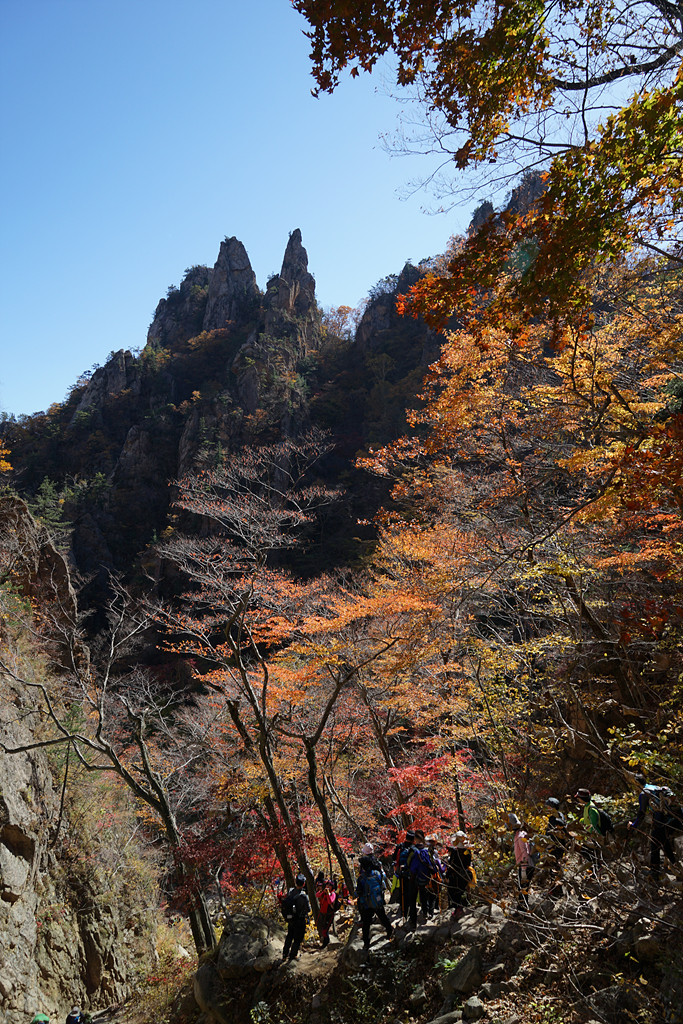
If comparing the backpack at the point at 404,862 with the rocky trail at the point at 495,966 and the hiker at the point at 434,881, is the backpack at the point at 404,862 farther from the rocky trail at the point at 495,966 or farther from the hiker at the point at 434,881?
the rocky trail at the point at 495,966

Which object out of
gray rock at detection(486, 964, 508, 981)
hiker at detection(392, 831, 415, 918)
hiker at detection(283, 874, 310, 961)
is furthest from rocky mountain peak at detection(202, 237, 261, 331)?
gray rock at detection(486, 964, 508, 981)

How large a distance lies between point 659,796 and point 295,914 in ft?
17.1

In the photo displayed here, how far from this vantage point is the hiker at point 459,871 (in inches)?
251

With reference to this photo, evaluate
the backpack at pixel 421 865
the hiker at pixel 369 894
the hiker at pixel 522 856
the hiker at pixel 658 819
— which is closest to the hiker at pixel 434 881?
the backpack at pixel 421 865

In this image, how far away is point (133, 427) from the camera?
1603 inches

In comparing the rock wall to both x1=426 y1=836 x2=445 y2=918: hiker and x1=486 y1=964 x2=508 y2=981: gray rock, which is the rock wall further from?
x1=486 y1=964 x2=508 y2=981: gray rock

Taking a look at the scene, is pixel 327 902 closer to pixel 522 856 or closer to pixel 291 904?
pixel 291 904

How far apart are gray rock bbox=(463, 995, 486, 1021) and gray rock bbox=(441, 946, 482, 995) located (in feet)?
1.26

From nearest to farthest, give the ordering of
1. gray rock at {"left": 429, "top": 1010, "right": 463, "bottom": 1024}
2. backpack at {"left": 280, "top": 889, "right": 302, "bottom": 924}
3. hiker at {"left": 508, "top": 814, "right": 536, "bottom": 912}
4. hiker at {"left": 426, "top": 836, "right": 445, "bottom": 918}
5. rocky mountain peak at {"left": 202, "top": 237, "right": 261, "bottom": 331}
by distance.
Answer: gray rock at {"left": 429, "top": 1010, "right": 463, "bottom": 1024}
hiker at {"left": 508, "top": 814, "right": 536, "bottom": 912}
hiker at {"left": 426, "top": 836, "right": 445, "bottom": 918}
backpack at {"left": 280, "top": 889, "right": 302, "bottom": 924}
rocky mountain peak at {"left": 202, "top": 237, "right": 261, "bottom": 331}

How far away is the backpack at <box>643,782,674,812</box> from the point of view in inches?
207

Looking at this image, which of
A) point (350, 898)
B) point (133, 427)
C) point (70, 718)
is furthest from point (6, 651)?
point (133, 427)

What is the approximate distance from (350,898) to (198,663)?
64.5 feet

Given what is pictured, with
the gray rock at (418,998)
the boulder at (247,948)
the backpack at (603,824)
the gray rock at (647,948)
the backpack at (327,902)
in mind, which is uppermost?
the backpack at (603,824)

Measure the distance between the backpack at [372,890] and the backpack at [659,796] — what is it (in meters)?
3.48
